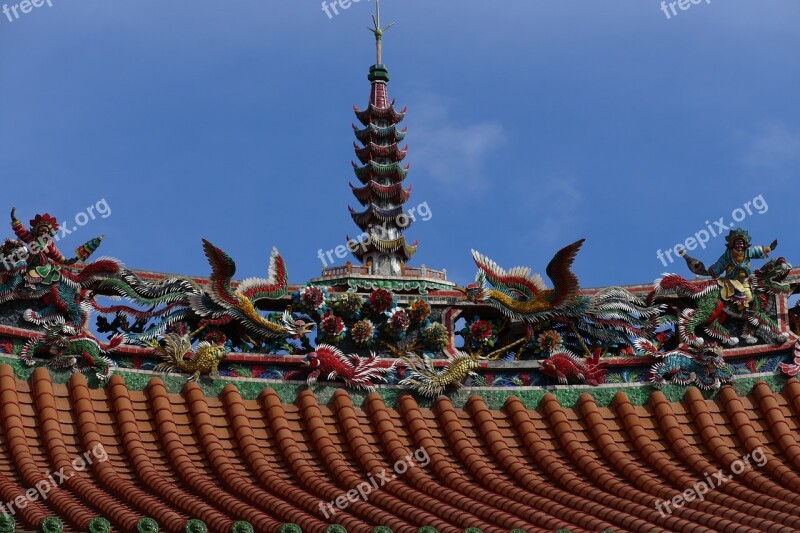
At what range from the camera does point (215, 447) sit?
14.6 metres

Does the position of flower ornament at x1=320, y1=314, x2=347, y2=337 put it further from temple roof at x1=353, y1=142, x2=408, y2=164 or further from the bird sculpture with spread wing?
temple roof at x1=353, y1=142, x2=408, y2=164

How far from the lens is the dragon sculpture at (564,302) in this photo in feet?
54.4

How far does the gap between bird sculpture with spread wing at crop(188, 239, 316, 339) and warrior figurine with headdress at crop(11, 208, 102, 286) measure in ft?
4.68

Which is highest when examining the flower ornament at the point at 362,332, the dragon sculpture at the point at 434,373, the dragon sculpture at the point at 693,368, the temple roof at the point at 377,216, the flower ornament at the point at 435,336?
the temple roof at the point at 377,216

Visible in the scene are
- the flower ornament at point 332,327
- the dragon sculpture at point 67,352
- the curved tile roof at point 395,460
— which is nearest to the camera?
the curved tile roof at point 395,460

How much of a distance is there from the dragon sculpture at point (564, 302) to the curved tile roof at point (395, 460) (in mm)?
962

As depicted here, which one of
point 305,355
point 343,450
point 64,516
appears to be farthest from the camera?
point 305,355

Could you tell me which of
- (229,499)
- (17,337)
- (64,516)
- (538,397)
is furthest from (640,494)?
(17,337)

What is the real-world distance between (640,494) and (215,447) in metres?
4.14

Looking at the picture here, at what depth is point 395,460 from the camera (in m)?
14.8

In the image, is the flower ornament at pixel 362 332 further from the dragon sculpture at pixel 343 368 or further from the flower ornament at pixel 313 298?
the flower ornament at pixel 313 298

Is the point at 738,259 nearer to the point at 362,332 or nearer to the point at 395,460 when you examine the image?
the point at 362,332

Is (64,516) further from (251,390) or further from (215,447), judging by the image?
(251,390)

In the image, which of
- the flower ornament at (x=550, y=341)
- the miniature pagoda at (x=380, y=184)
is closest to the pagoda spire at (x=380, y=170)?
the miniature pagoda at (x=380, y=184)
